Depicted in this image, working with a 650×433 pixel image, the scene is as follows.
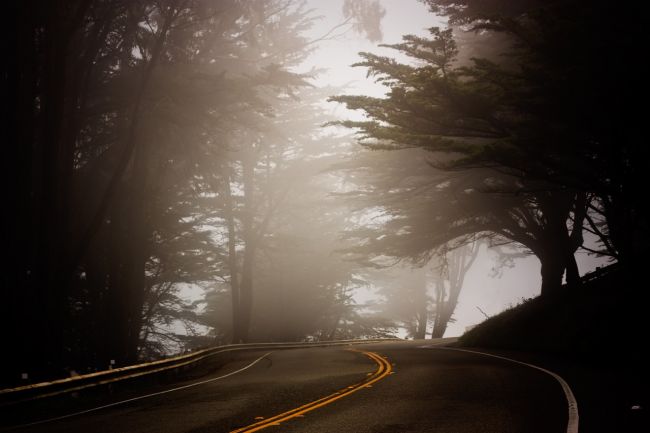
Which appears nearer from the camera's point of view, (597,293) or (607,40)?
(607,40)

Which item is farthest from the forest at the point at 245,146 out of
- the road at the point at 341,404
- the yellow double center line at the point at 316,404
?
the yellow double center line at the point at 316,404

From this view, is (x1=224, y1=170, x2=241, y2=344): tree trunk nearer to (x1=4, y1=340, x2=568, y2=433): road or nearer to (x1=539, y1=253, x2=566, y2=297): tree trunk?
(x1=4, y1=340, x2=568, y2=433): road

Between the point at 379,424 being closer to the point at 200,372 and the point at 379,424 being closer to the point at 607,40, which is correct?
the point at 607,40

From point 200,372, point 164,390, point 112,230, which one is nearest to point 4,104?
point 112,230

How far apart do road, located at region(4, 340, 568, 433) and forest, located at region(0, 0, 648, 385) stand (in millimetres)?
2942

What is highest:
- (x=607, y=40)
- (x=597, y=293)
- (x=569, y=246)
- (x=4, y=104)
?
(x=4, y=104)

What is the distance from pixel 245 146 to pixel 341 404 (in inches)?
783

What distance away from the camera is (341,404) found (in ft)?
30.1

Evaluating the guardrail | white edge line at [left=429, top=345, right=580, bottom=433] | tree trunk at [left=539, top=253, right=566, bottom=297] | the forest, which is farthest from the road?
tree trunk at [left=539, top=253, right=566, bottom=297]

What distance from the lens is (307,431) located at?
714 cm

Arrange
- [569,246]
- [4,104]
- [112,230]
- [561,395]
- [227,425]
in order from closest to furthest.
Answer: [227,425] → [561,395] → [4,104] → [112,230] → [569,246]

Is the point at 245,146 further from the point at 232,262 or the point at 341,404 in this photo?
the point at 341,404

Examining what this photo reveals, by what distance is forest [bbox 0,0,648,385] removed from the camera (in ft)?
37.5

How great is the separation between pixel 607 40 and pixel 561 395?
6.39m
